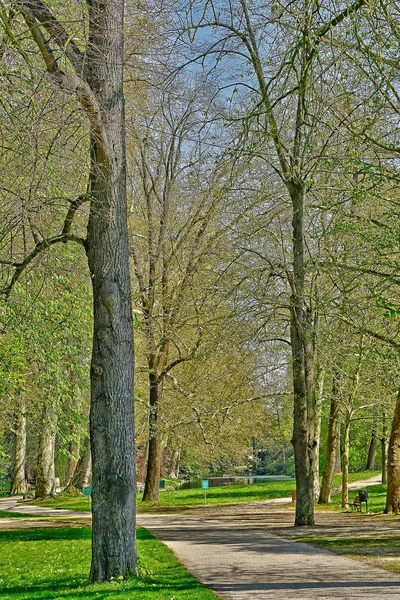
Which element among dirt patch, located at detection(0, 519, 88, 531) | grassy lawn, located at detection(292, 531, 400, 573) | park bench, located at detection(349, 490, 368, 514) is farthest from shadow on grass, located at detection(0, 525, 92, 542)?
park bench, located at detection(349, 490, 368, 514)

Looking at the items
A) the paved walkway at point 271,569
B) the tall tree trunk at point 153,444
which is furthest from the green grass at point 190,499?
the paved walkway at point 271,569

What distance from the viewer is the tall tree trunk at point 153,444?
25.8 metres

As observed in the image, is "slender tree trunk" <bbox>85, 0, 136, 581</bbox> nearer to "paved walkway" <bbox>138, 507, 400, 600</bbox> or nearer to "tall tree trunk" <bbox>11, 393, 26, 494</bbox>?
"paved walkway" <bbox>138, 507, 400, 600</bbox>

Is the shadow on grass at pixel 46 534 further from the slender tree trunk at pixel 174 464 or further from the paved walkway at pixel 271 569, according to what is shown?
the slender tree trunk at pixel 174 464

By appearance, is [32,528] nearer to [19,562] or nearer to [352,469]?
[19,562]

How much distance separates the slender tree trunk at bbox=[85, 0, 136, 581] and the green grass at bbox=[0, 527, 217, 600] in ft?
2.06

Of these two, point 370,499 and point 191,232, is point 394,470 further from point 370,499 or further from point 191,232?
point 191,232

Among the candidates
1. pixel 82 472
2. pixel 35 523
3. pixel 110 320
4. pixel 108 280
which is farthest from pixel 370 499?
pixel 108 280

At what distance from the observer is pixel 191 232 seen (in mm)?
23766

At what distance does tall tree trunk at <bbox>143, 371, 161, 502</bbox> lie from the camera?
84.5 feet

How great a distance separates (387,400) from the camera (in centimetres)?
2422

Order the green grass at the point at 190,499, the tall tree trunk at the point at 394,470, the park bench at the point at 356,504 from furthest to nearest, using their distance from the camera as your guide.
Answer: the green grass at the point at 190,499 < the park bench at the point at 356,504 < the tall tree trunk at the point at 394,470

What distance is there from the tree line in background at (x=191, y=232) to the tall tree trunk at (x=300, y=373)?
57mm

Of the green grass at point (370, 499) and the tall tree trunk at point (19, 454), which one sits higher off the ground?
the tall tree trunk at point (19, 454)
